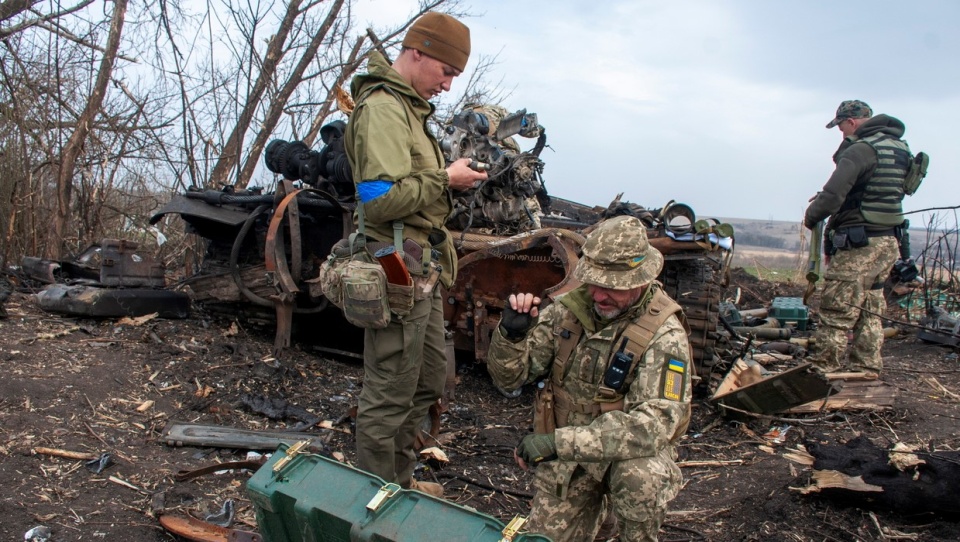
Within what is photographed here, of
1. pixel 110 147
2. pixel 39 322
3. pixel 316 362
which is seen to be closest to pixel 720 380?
pixel 316 362

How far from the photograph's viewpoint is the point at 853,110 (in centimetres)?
633

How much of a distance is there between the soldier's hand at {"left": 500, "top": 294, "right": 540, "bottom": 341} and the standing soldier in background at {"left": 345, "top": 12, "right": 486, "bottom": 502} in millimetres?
764

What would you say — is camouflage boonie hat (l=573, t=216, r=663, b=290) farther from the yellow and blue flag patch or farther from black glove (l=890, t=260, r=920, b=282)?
black glove (l=890, t=260, r=920, b=282)

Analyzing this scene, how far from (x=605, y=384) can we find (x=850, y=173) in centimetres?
431

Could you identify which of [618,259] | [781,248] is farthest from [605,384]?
[781,248]

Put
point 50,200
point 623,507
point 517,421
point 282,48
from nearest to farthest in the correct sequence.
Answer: point 623,507, point 517,421, point 50,200, point 282,48

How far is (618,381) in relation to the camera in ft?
8.95

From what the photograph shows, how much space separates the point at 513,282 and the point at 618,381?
3.12 meters

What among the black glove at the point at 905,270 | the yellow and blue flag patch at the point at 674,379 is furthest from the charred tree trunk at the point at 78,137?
the black glove at the point at 905,270

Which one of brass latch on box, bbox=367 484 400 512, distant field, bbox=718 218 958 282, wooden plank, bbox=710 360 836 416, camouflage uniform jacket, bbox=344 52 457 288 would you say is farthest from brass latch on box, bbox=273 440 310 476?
distant field, bbox=718 218 958 282

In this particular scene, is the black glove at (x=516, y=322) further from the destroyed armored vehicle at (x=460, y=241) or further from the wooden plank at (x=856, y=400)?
the wooden plank at (x=856, y=400)

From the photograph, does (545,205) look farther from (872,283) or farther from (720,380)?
(872,283)

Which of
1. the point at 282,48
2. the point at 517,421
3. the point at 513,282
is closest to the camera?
the point at 517,421

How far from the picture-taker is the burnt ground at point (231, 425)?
11.5ft
